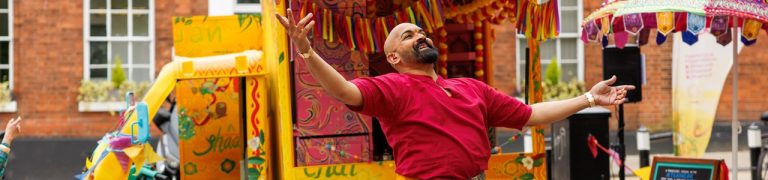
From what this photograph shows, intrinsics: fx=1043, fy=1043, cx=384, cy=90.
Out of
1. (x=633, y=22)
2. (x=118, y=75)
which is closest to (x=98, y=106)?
(x=118, y=75)

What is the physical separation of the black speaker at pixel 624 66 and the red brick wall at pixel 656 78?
5642 mm

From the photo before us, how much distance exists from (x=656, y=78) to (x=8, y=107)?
9711 millimetres

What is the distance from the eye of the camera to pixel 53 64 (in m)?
14.9

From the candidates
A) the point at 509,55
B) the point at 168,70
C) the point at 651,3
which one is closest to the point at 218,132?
the point at 168,70

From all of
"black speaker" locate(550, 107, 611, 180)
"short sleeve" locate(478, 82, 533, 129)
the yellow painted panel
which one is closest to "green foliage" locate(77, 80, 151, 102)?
the yellow painted panel

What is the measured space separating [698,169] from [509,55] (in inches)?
307

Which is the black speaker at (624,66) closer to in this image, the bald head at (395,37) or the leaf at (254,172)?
the leaf at (254,172)

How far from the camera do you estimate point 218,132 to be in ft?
27.5

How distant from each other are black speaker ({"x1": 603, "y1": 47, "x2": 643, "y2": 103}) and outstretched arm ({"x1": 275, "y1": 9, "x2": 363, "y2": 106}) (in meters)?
6.40

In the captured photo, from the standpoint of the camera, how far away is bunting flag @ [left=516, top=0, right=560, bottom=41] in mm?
6469

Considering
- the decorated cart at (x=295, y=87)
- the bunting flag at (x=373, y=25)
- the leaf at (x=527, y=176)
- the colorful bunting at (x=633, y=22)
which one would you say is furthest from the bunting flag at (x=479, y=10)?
the leaf at (x=527, y=176)

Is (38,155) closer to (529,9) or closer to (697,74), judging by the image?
(697,74)

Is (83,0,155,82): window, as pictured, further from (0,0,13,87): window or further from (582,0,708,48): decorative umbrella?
(582,0,708,48): decorative umbrella

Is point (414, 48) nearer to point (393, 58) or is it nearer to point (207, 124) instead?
point (393, 58)
